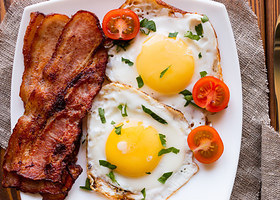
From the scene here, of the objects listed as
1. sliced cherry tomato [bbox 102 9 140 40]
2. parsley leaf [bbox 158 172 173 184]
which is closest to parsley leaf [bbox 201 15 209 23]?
sliced cherry tomato [bbox 102 9 140 40]

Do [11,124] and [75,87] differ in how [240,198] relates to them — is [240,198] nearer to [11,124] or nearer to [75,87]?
[75,87]

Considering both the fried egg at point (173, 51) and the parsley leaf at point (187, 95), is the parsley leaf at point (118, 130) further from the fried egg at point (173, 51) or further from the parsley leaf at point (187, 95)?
the parsley leaf at point (187, 95)

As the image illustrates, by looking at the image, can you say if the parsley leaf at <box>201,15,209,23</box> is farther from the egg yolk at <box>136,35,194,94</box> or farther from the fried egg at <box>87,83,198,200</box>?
the fried egg at <box>87,83,198,200</box>

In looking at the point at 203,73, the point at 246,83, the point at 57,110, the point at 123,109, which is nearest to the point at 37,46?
the point at 57,110

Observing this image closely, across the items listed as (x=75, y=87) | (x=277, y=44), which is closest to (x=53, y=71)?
(x=75, y=87)

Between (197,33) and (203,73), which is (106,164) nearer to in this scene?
(203,73)
